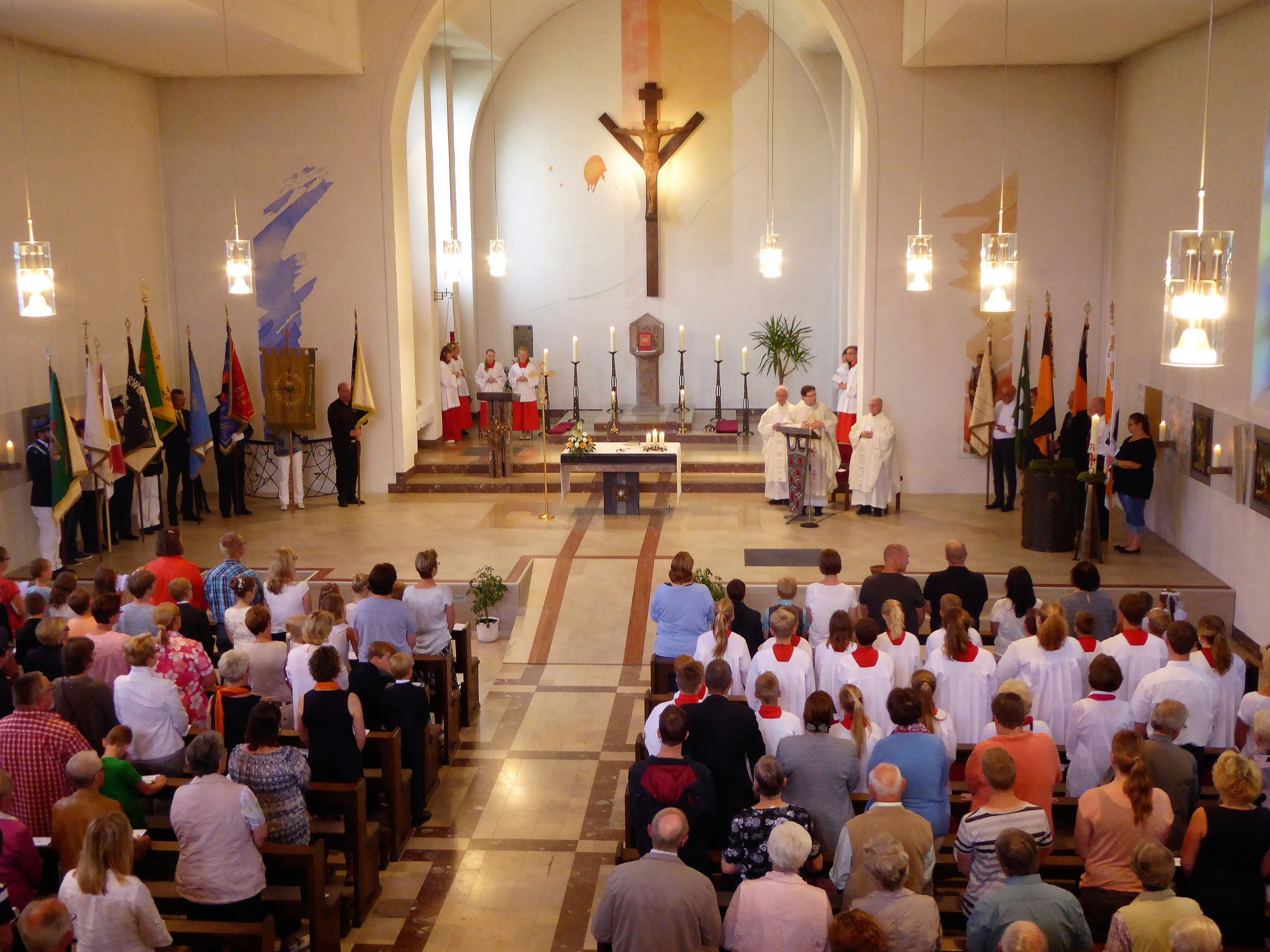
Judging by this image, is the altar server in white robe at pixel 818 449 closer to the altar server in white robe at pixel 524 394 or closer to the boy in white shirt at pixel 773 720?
the altar server in white robe at pixel 524 394

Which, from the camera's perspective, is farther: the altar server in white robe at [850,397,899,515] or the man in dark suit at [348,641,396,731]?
the altar server in white robe at [850,397,899,515]

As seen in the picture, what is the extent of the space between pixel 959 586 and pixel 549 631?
380 centimetres

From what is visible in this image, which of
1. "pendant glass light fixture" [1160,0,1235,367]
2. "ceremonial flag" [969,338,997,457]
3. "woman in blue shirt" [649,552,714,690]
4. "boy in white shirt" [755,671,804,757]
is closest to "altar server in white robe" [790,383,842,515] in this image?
"ceremonial flag" [969,338,997,457]

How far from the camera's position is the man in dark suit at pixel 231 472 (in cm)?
1372

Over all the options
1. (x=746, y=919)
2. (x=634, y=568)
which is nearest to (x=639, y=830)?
(x=746, y=919)

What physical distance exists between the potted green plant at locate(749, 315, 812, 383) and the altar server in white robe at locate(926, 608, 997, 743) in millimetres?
11493

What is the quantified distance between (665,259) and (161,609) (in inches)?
528

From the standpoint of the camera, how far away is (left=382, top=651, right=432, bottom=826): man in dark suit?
676 cm

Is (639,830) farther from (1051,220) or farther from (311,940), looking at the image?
(1051,220)

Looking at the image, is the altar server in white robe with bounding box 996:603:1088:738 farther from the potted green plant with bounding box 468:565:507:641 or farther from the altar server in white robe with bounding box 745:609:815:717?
the potted green plant with bounding box 468:565:507:641

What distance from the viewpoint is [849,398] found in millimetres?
14695

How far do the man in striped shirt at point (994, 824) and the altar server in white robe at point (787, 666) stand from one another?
5.65ft

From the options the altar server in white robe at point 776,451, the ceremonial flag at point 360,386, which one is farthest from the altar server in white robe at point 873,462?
the ceremonial flag at point 360,386

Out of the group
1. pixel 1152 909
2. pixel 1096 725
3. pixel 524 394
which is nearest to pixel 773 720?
pixel 1096 725
